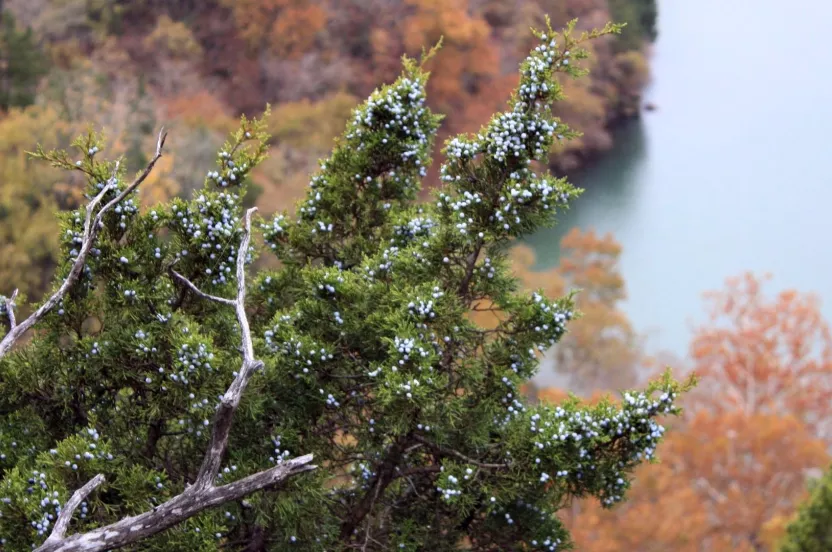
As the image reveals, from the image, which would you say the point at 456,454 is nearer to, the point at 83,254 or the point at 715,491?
the point at 83,254

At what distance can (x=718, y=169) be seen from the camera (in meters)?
26.0

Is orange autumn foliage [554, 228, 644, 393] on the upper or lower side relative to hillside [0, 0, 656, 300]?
lower

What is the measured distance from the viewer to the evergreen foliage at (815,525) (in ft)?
26.6

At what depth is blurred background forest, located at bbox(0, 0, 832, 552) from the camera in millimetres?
14273

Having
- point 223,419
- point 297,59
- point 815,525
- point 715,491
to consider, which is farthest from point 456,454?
point 297,59

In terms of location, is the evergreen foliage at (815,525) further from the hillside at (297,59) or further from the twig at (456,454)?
the hillside at (297,59)

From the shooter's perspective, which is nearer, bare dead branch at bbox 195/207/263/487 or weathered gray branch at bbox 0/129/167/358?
bare dead branch at bbox 195/207/263/487

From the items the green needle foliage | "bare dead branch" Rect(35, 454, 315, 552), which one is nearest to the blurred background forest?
the green needle foliage

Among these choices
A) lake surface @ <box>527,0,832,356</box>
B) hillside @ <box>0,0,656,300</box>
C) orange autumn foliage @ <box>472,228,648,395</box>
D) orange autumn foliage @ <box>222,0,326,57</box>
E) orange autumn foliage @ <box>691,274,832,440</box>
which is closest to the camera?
orange autumn foliage @ <box>691,274,832,440</box>

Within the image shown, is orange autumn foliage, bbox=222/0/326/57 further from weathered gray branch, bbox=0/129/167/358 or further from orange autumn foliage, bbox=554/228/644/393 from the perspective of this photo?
weathered gray branch, bbox=0/129/167/358

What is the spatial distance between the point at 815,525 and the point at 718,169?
1941 cm

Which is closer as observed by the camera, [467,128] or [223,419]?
[223,419]

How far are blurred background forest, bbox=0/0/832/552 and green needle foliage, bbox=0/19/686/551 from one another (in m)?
1.26

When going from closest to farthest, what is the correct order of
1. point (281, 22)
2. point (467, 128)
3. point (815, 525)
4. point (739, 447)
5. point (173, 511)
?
point (173, 511), point (815, 525), point (739, 447), point (281, 22), point (467, 128)
